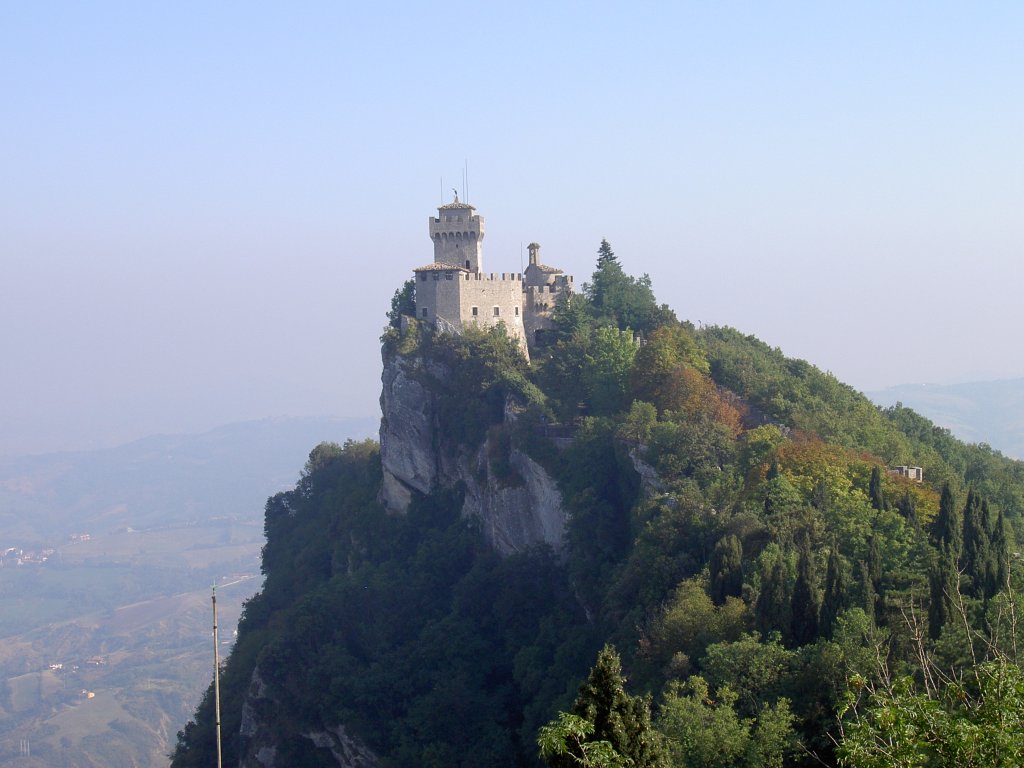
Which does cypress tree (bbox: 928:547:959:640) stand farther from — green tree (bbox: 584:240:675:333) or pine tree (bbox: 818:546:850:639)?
green tree (bbox: 584:240:675:333)

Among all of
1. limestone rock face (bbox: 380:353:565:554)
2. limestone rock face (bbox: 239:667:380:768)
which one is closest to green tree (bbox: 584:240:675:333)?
limestone rock face (bbox: 380:353:565:554)

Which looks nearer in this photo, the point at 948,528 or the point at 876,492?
the point at 948,528

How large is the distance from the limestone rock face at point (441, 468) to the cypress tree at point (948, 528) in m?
22.3

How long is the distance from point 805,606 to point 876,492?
8990 mm

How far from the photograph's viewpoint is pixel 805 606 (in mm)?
38312

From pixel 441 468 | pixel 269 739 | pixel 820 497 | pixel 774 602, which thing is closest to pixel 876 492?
pixel 820 497

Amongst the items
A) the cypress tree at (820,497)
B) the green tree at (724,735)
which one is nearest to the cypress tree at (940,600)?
the green tree at (724,735)

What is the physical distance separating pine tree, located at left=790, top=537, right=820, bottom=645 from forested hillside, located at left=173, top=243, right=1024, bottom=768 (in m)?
0.09

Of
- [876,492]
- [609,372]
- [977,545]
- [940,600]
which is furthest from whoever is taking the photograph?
[609,372]

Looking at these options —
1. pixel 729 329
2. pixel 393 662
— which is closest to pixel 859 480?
pixel 393 662

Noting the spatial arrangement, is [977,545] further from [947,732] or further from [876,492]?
[947,732]

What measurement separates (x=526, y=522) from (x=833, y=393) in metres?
15.5

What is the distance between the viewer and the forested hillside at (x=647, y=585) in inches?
1304

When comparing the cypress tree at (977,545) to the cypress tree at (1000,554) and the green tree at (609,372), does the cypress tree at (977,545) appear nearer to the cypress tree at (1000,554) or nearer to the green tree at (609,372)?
the cypress tree at (1000,554)
